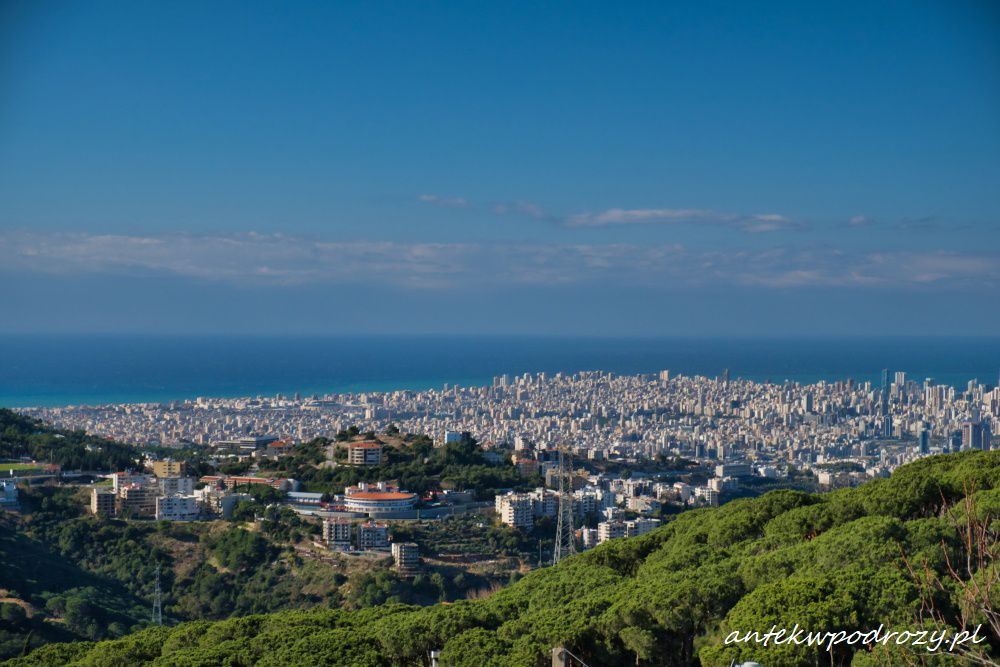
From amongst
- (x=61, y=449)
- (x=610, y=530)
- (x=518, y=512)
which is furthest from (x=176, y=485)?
(x=610, y=530)

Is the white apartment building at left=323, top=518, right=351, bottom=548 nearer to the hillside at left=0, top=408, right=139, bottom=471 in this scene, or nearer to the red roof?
the red roof

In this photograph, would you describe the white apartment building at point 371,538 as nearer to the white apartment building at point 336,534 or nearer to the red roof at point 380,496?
the white apartment building at point 336,534

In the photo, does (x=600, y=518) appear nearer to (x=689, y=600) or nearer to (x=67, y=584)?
(x=67, y=584)

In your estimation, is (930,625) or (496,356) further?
(496,356)

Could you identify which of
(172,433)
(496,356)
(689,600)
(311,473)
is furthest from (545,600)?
(496,356)

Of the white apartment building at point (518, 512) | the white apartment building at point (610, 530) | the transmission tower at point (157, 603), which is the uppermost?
the white apartment building at point (518, 512)

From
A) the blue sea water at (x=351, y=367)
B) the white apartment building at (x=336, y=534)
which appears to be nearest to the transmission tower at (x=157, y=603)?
the white apartment building at (x=336, y=534)

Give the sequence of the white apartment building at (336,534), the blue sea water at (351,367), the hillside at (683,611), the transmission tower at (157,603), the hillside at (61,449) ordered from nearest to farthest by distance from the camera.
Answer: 1. the hillside at (683,611)
2. the transmission tower at (157,603)
3. the white apartment building at (336,534)
4. the hillside at (61,449)
5. the blue sea water at (351,367)

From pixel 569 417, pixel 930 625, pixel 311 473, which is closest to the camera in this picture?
pixel 930 625
